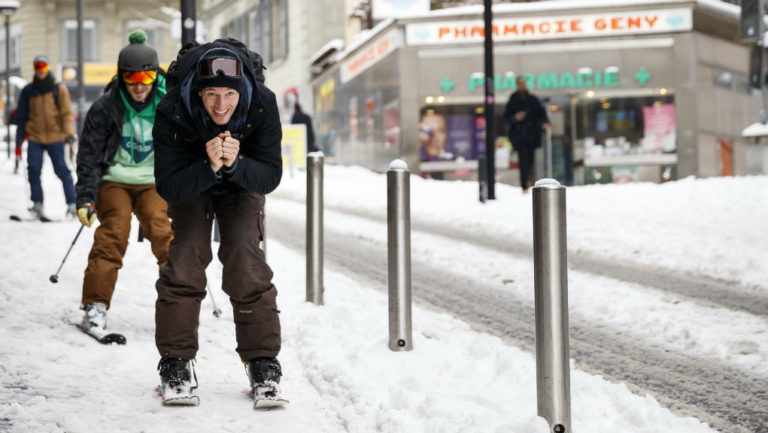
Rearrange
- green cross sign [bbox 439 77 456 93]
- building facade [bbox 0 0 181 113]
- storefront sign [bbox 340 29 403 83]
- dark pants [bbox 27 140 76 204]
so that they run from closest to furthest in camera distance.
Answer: dark pants [bbox 27 140 76 204], green cross sign [bbox 439 77 456 93], storefront sign [bbox 340 29 403 83], building facade [bbox 0 0 181 113]

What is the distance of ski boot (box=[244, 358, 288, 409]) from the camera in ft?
13.4

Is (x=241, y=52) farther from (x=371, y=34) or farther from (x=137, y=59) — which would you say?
(x=371, y=34)

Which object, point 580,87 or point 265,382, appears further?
point 580,87

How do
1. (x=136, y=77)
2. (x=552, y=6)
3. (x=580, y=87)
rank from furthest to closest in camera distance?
(x=580, y=87)
(x=552, y=6)
(x=136, y=77)

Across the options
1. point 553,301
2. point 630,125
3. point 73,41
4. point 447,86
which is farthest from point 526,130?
point 73,41

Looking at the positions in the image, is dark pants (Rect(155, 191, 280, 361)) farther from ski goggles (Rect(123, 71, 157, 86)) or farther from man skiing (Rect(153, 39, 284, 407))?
ski goggles (Rect(123, 71, 157, 86))

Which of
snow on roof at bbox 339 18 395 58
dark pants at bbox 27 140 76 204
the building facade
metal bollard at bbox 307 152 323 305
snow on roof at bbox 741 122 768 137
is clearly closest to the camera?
metal bollard at bbox 307 152 323 305

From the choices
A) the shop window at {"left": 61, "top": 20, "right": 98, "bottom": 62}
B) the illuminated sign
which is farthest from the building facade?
the illuminated sign

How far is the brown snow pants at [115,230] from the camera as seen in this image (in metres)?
5.51

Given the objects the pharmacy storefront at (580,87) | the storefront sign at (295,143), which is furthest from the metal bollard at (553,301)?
the pharmacy storefront at (580,87)

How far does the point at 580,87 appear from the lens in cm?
2369

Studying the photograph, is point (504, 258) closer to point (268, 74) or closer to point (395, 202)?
point (395, 202)

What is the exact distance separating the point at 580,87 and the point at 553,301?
68.2 ft

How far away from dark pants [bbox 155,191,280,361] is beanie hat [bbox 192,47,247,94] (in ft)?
1.64
